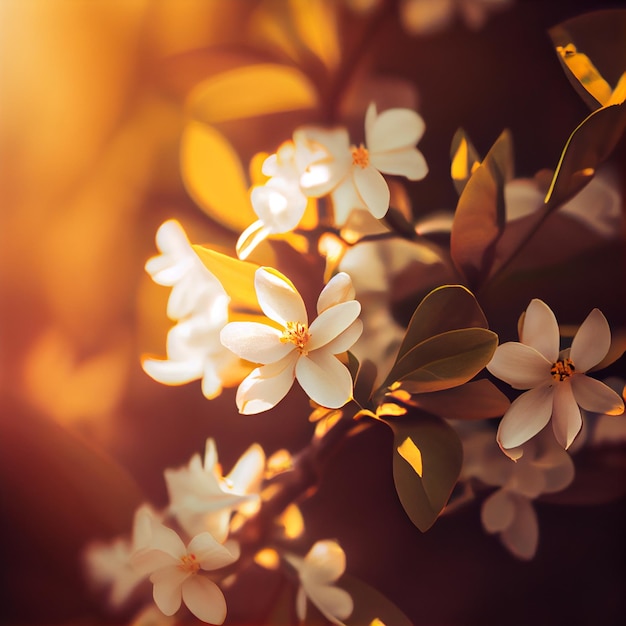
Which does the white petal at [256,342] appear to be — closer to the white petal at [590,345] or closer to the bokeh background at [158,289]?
the bokeh background at [158,289]

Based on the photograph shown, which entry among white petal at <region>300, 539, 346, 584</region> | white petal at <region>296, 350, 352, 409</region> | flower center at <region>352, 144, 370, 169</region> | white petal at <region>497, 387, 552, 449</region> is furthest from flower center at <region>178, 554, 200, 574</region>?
flower center at <region>352, 144, 370, 169</region>

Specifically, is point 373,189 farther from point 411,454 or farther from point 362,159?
point 411,454

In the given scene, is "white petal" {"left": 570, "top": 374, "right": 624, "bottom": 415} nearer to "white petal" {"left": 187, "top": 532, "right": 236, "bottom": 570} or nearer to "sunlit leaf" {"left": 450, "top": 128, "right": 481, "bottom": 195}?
"sunlit leaf" {"left": 450, "top": 128, "right": 481, "bottom": 195}

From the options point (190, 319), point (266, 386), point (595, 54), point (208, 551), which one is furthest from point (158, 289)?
point (595, 54)

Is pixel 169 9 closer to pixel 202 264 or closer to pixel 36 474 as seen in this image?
pixel 202 264

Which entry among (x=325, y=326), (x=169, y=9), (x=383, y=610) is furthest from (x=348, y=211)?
(x=383, y=610)
